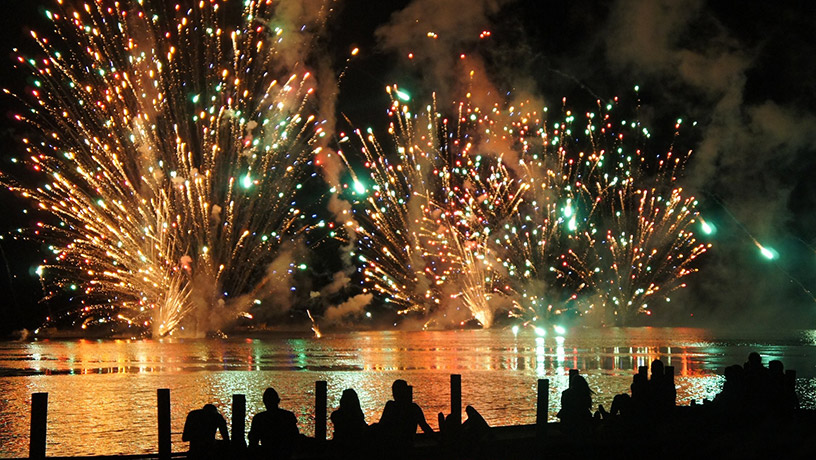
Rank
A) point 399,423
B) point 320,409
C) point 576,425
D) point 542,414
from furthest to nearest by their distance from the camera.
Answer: point 320,409
point 542,414
point 576,425
point 399,423

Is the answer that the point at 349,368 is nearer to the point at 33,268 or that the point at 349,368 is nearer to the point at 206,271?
the point at 206,271

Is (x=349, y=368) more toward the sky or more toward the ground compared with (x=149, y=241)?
more toward the ground

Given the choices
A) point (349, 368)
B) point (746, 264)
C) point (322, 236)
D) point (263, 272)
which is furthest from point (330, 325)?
point (349, 368)

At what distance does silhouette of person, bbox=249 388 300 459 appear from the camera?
9.52 m

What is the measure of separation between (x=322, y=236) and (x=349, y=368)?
6487cm

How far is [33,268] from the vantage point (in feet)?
247

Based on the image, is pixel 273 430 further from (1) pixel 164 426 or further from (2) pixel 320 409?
(2) pixel 320 409

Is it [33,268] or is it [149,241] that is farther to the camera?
[33,268]

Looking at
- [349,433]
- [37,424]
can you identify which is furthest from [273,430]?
[37,424]

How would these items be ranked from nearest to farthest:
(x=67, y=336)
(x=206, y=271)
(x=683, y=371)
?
(x=683, y=371) → (x=206, y=271) → (x=67, y=336)

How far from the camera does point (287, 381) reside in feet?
80.3

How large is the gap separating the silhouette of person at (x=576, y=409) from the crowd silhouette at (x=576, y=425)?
12mm

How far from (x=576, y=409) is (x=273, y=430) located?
379cm

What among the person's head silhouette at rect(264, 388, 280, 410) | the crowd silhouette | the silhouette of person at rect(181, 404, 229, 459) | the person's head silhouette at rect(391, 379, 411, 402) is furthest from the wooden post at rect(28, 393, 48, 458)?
the person's head silhouette at rect(391, 379, 411, 402)
